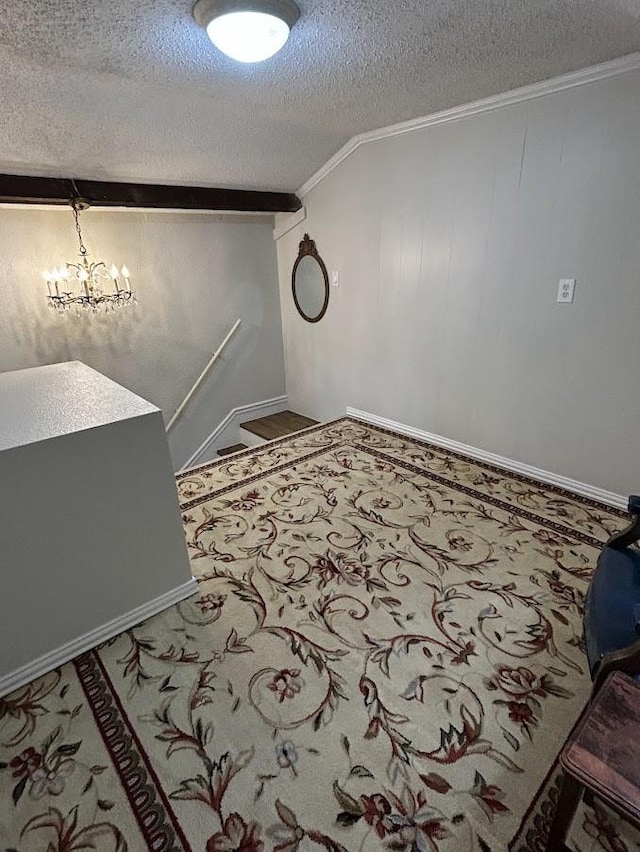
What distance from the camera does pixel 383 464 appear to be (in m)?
3.00

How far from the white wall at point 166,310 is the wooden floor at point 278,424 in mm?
232

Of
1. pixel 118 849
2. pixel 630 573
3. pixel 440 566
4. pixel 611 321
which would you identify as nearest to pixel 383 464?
pixel 440 566

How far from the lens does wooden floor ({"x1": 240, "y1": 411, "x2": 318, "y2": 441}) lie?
4.29 meters

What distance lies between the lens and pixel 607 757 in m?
0.86

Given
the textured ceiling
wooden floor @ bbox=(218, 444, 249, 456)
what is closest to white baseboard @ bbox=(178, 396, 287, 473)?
wooden floor @ bbox=(218, 444, 249, 456)

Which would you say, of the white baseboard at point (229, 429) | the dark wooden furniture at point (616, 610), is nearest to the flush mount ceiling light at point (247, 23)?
the dark wooden furniture at point (616, 610)

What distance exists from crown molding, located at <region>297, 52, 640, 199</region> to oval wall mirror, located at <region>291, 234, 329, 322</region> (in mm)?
644

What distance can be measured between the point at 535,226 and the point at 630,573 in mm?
1819

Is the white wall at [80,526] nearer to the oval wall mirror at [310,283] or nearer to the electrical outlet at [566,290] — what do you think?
the electrical outlet at [566,290]

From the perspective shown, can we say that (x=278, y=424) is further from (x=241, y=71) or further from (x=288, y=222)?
(x=241, y=71)

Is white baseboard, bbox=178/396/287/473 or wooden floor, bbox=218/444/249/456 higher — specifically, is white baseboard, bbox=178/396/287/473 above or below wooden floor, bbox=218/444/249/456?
above

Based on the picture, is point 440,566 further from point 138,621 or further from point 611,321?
point 611,321

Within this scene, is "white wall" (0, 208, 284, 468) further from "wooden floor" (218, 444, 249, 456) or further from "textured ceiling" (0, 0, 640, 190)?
"textured ceiling" (0, 0, 640, 190)

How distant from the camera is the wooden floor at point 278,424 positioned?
429 centimetres
